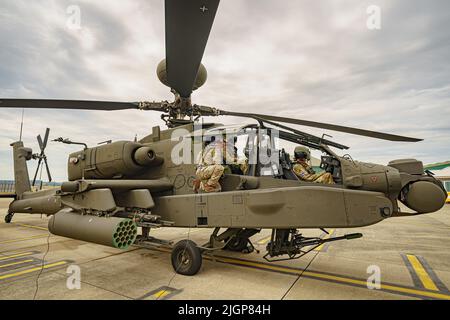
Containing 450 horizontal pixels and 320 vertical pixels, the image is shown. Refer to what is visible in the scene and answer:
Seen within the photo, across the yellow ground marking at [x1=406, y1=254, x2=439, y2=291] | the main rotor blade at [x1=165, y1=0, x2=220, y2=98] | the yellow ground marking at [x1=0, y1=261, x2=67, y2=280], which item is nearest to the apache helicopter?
the main rotor blade at [x1=165, y1=0, x2=220, y2=98]

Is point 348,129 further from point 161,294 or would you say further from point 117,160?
point 117,160

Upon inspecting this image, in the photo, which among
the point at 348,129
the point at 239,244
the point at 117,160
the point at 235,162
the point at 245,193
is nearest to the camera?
the point at 245,193

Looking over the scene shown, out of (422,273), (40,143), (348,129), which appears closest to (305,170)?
(348,129)

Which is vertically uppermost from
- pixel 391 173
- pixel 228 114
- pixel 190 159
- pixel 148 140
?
pixel 228 114

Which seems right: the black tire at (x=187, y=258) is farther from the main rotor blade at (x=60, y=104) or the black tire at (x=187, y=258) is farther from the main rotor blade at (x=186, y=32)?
the main rotor blade at (x=60, y=104)

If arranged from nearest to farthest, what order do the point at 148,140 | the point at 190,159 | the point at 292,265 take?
the point at 292,265 → the point at 190,159 → the point at 148,140

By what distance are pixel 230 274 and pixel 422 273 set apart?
3774mm

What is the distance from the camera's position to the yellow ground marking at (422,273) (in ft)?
14.0

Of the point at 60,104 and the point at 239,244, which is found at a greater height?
the point at 60,104

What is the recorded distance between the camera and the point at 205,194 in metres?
4.84
